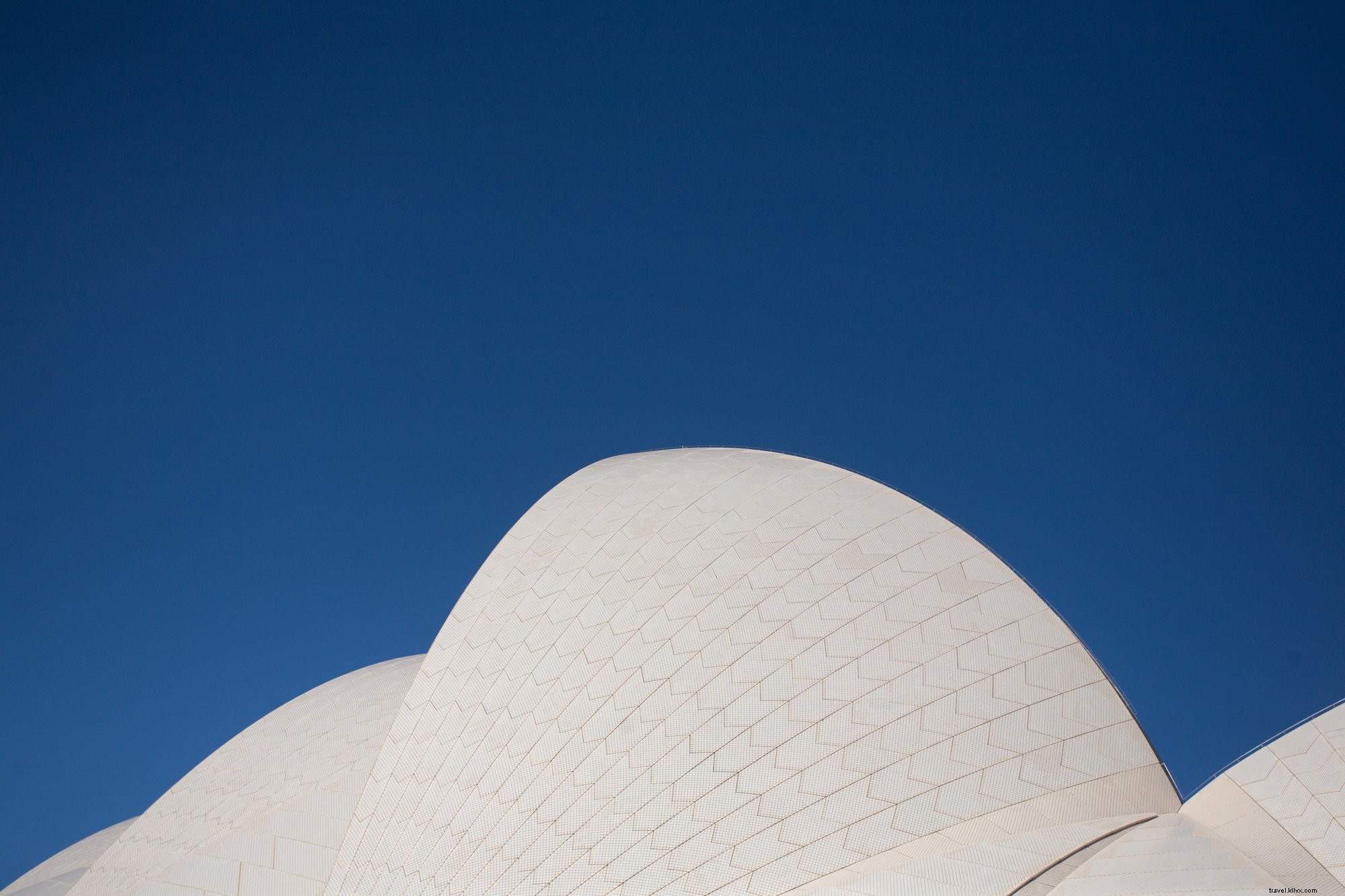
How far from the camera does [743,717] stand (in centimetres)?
1227

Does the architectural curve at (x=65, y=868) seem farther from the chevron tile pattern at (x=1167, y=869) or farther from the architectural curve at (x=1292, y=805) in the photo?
the architectural curve at (x=1292, y=805)

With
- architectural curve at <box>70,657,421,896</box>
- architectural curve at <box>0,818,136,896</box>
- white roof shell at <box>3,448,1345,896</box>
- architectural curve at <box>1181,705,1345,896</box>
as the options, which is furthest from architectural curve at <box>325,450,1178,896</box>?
architectural curve at <box>0,818,136,896</box>

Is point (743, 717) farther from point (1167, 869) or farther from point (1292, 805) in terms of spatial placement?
point (1292, 805)

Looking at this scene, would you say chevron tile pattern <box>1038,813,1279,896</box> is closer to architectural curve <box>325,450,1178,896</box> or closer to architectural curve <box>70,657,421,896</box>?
architectural curve <box>325,450,1178,896</box>

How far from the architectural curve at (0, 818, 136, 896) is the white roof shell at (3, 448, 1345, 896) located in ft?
17.8

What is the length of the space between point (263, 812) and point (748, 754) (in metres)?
9.21

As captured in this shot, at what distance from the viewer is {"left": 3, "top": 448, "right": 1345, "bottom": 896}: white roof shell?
1035 centimetres

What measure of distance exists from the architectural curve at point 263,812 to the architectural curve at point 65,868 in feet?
15.2

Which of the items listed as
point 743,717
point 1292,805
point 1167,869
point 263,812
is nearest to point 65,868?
point 263,812

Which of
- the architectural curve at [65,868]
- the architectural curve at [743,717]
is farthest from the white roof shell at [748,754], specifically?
the architectural curve at [65,868]

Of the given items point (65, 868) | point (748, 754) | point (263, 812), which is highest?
point (65, 868)

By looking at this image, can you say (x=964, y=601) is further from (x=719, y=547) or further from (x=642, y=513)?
(x=642, y=513)

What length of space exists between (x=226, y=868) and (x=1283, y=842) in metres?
15.2

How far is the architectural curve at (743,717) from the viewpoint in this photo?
1092 centimetres
